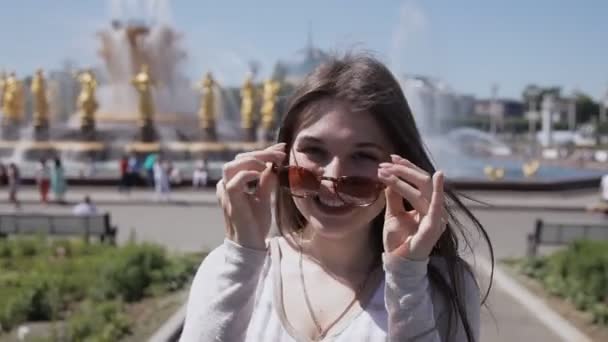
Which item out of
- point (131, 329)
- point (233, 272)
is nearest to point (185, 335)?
point (233, 272)

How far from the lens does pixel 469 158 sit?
117ft

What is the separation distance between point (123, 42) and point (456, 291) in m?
41.4

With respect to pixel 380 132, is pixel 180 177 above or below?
below

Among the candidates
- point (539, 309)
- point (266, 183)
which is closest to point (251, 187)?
point (266, 183)

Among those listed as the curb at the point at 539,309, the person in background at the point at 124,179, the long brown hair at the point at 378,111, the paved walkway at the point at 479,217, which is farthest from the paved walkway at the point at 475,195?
the long brown hair at the point at 378,111

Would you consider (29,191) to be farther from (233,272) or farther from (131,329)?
(233,272)

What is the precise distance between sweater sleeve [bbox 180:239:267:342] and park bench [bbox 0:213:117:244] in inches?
359

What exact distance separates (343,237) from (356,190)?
185mm

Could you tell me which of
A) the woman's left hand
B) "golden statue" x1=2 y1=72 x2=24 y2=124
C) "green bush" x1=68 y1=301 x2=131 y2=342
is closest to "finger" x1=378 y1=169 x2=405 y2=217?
the woman's left hand

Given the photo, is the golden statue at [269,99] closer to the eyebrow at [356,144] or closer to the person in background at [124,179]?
the person in background at [124,179]

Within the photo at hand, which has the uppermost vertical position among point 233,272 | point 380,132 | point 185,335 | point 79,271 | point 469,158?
point 380,132

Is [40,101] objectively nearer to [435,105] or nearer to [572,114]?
[435,105]

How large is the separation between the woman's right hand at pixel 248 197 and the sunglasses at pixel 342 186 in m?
0.06

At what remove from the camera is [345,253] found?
6.36 feet
